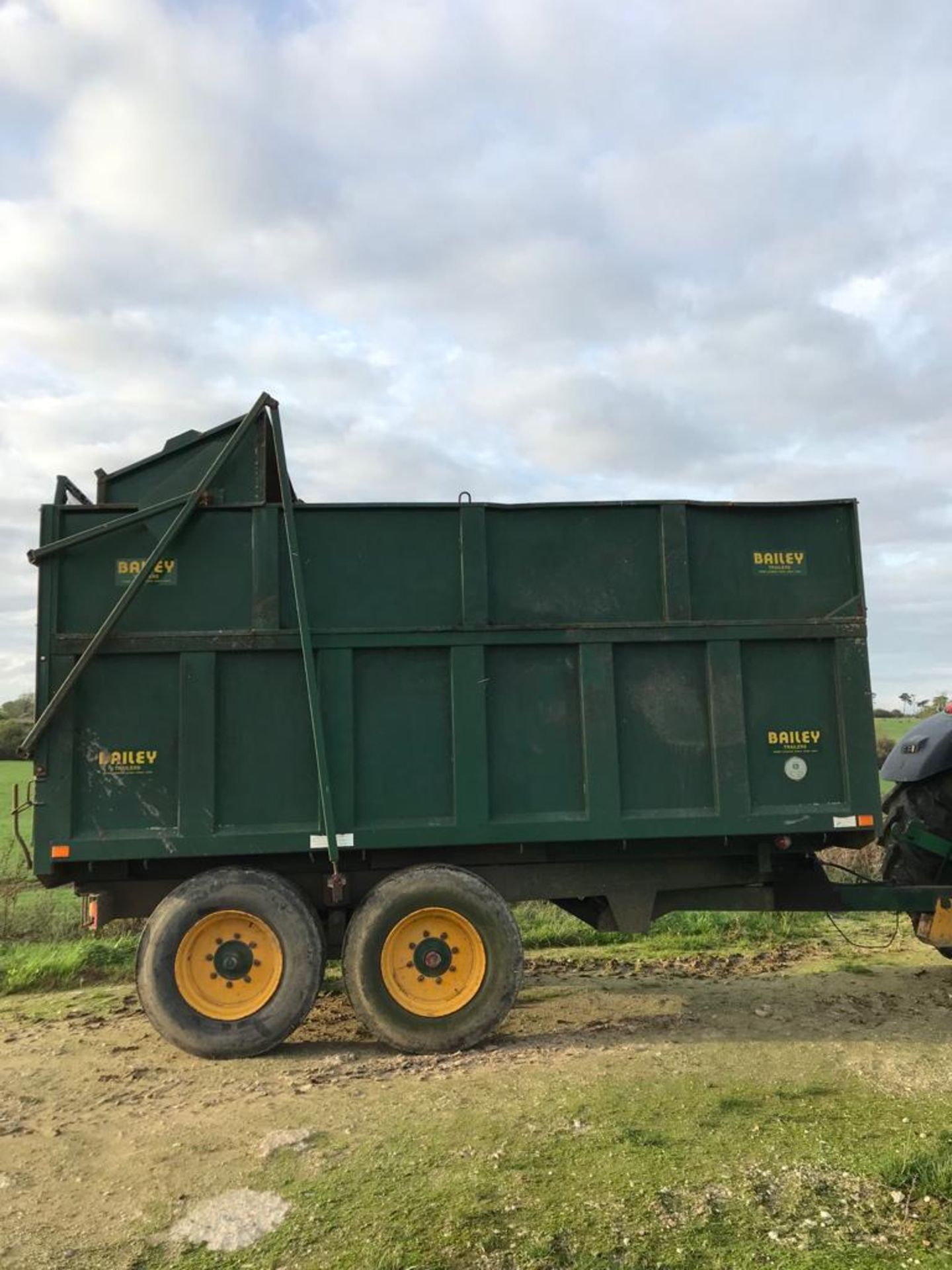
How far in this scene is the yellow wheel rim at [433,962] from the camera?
17.6 feet

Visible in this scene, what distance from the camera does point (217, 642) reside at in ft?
18.0

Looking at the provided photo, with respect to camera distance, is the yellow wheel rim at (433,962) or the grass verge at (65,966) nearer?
the yellow wheel rim at (433,962)

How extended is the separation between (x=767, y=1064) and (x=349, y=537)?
377cm

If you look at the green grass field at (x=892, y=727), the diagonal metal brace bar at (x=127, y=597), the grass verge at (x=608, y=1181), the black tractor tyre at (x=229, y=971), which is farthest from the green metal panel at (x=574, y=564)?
the green grass field at (x=892, y=727)

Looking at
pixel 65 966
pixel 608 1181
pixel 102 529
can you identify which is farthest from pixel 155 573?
pixel 608 1181

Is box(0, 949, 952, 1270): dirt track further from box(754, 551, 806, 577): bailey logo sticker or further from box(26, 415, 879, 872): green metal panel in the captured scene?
box(754, 551, 806, 577): bailey logo sticker

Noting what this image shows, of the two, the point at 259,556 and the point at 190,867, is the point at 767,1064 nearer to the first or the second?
the point at 190,867

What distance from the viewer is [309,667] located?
5.45 meters

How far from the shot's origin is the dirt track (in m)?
3.63

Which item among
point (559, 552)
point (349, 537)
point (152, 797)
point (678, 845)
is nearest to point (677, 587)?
point (559, 552)

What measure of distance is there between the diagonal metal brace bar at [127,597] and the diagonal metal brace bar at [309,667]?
348mm

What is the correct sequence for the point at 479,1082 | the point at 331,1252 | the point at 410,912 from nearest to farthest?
the point at 331,1252
the point at 479,1082
the point at 410,912

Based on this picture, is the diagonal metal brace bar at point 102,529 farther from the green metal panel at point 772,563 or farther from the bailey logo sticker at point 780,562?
the bailey logo sticker at point 780,562

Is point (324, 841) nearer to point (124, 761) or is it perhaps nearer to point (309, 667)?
point (309, 667)
